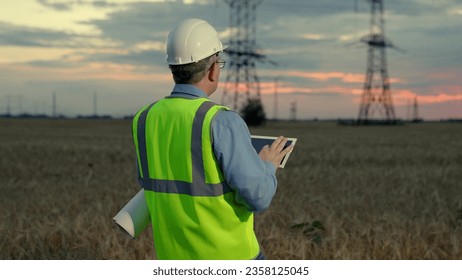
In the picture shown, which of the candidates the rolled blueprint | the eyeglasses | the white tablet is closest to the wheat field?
the rolled blueprint

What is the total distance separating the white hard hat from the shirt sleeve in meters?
0.37

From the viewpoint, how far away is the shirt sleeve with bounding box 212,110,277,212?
2.77 meters

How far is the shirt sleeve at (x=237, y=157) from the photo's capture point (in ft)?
9.10

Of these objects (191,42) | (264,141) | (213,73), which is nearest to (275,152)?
(264,141)

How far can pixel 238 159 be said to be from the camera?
2770 millimetres

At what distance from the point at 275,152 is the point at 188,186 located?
1.49ft

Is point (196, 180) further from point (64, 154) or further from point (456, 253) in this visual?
point (64, 154)

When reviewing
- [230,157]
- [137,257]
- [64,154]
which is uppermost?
[230,157]

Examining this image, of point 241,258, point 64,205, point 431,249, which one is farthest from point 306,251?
point 64,205

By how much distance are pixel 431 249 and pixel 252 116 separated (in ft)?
244

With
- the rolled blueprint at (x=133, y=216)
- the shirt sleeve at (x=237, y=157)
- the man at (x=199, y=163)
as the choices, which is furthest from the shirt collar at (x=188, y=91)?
the rolled blueprint at (x=133, y=216)

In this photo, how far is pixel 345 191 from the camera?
41.3 feet

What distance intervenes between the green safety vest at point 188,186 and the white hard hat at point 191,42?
0.67ft

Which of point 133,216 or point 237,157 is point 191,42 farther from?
point 133,216
